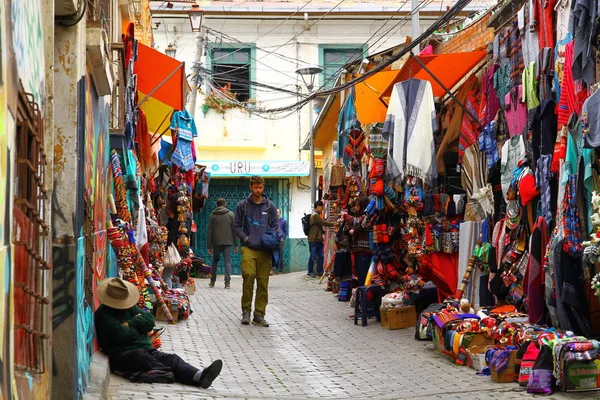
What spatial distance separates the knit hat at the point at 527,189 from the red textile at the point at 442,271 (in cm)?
253

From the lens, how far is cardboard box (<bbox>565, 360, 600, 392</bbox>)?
24.1 ft

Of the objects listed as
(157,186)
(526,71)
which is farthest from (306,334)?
(157,186)

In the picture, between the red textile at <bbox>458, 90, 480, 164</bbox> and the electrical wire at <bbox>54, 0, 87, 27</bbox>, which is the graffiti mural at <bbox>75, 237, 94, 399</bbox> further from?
A: the red textile at <bbox>458, 90, 480, 164</bbox>

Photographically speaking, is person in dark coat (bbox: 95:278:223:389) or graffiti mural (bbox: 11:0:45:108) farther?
person in dark coat (bbox: 95:278:223:389)

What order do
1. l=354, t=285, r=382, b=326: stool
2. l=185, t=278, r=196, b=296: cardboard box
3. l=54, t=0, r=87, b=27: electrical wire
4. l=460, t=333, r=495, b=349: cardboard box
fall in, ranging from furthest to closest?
l=185, t=278, r=196, b=296: cardboard box
l=354, t=285, r=382, b=326: stool
l=460, t=333, r=495, b=349: cardboard box
l=54, t=0, r=87, b=27: electrical wire

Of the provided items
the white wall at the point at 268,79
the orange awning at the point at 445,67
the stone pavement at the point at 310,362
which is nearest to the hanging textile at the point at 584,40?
the stone pavement at the point at 310,362

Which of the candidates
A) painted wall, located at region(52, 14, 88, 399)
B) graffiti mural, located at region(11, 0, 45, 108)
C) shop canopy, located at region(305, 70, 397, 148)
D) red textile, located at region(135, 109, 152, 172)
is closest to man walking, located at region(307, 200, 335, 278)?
shop canopy, located at region(305, 70, 397, 148)

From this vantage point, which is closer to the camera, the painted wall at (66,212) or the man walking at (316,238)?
the painted wall at (66,212)

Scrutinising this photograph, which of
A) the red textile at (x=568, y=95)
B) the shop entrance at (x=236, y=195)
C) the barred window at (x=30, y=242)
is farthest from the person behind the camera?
the shop entrance at (x=236, y=195)

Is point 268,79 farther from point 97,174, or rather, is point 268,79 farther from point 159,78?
point 97,174

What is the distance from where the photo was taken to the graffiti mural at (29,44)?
3.86 meters

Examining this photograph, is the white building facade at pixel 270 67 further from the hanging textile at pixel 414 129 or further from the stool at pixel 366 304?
the hanging textile at pixel 414 129

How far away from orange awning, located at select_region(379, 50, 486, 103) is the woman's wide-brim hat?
5.86 metres

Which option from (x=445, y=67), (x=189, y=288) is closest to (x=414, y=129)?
(x=445, y=67)
